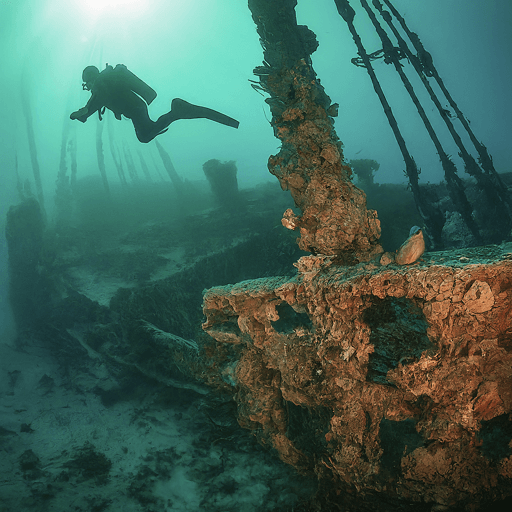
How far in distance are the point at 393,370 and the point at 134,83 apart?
613 cm

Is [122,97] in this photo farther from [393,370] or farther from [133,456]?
[133,456]

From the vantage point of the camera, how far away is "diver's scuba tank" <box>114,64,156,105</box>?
4785mm

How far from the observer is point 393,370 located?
2.91 meters

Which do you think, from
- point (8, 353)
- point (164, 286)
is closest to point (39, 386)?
point (8, 353)

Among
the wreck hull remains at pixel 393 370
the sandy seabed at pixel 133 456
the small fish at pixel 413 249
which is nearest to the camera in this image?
the wreck hull remains at pixel 393 370

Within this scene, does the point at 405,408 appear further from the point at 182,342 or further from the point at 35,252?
the point at 35,252

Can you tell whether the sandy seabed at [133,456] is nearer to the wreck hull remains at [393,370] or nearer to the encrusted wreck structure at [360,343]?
the encrusted wreck structure at [360,343]

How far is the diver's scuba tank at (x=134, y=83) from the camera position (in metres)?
4.79

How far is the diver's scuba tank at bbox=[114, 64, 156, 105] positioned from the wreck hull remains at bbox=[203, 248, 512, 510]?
386 cm

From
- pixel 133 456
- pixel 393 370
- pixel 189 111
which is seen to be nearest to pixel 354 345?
pixel 393 370

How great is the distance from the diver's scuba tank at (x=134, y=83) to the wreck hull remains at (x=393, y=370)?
3855 millimetres

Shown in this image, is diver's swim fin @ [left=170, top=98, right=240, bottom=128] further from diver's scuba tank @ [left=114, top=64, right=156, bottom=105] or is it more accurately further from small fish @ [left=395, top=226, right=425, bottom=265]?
small fish @ [left=395, top=226, right=425, bottom=265]

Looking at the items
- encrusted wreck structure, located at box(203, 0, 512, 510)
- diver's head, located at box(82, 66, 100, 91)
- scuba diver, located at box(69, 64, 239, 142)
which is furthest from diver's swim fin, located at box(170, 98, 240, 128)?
diver's head, located at box(82, 66, 100, 91)

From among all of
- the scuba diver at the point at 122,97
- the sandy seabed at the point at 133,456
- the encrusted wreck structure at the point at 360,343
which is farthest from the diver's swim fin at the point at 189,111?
the sandy seabed at the point at 133,456
